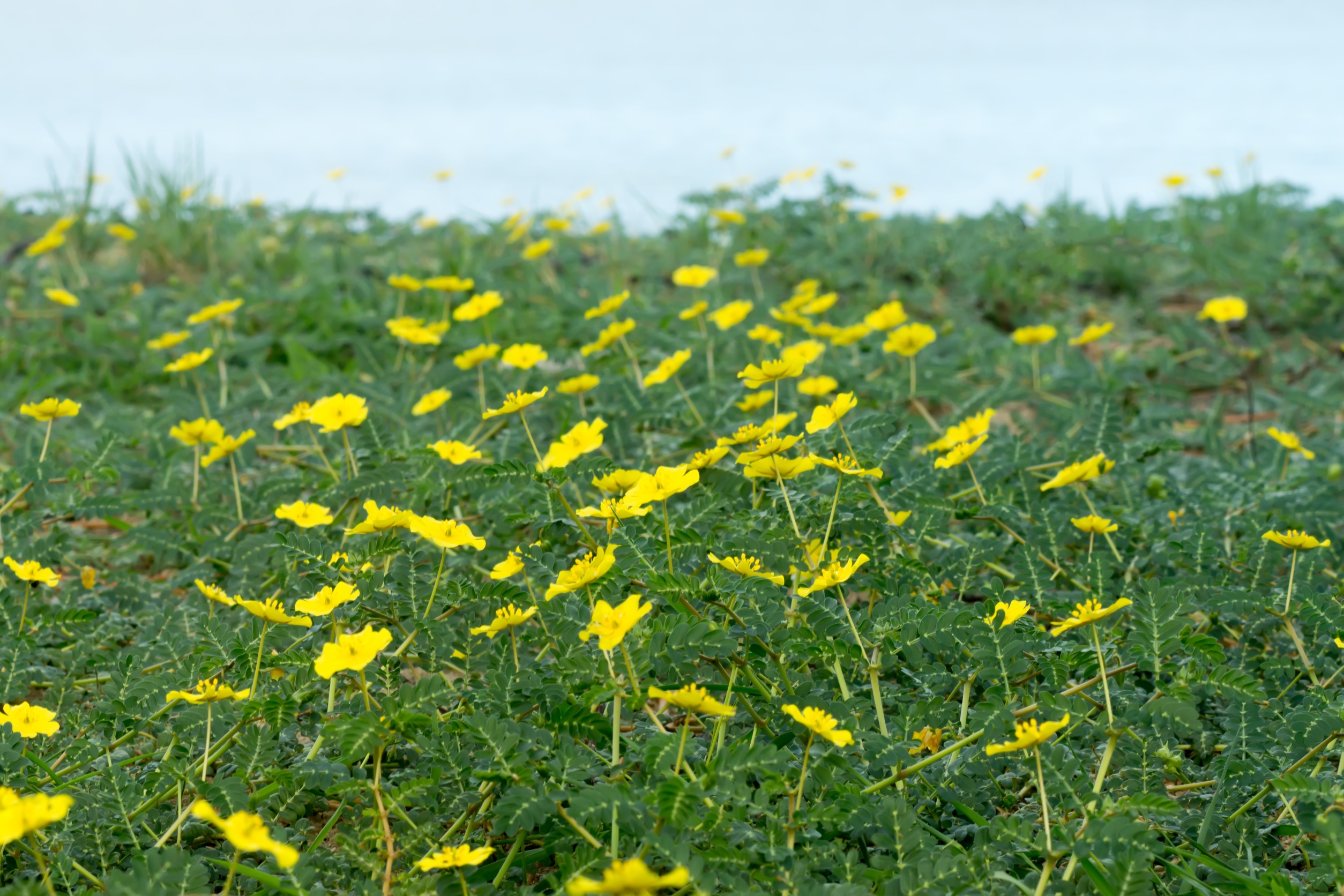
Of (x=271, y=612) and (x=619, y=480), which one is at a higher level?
(x=619, y=480)

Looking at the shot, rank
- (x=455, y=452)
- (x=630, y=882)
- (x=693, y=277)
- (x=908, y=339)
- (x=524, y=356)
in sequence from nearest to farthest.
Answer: (x=630, y=882)
(x=455, y=452)
(x=524, y=356)
(x=908, y=339)
(x=693, y=277)

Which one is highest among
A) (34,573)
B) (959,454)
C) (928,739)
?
(959,454)

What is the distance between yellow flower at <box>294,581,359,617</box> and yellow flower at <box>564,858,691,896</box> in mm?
723

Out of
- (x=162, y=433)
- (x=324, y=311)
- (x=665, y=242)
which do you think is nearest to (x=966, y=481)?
(x=162, y=433)

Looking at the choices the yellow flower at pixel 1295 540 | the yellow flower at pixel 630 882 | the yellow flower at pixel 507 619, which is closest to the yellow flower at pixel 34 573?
the yellow flower at pixel 507 619

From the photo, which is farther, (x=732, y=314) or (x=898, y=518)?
(x=732, y=314)

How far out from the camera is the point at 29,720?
169cm

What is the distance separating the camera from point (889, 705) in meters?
1.85

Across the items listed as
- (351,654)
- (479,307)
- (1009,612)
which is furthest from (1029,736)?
(479,307)

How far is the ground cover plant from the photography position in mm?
1484

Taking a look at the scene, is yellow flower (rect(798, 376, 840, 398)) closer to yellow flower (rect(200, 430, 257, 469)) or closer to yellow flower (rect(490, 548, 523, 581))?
yellow flower (rect(490, 548, 523, 581))

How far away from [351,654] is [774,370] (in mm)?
991

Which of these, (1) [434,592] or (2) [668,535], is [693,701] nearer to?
(2) [668,535]

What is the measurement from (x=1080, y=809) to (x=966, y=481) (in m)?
1.20
